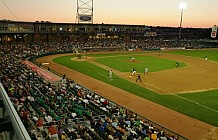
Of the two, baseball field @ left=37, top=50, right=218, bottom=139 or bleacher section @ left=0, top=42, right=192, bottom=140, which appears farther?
baseball field @ left=37, top=50, right=218, bottom=139

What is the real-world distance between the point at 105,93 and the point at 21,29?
4596 cm

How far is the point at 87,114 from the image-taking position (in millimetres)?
14844

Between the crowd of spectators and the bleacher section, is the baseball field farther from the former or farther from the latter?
the crowd of spectators

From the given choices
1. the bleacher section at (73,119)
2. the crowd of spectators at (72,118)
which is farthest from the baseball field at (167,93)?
the crowd of spectators at (72,118)

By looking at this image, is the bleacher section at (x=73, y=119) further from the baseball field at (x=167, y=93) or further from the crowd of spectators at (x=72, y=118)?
the baseball field at (x=167, y=93)

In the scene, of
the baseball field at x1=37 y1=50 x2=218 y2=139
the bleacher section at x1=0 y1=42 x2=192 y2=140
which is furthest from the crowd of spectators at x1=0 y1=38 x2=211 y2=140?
the baseball field at x1=37 y1=50 x2=218 y2=139

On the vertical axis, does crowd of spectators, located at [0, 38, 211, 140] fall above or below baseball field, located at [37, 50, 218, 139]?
above

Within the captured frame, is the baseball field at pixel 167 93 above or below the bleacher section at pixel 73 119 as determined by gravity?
below

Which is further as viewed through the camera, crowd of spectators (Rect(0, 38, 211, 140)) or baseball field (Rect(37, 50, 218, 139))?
baseball field (Rect(37, 50, 218, 139))

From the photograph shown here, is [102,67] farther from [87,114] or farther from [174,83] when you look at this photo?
[87,114]

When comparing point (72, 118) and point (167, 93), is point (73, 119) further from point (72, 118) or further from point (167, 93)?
point (167, 93)

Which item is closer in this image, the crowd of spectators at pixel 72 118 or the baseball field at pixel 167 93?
the crowd of spectators at pixel 72 118

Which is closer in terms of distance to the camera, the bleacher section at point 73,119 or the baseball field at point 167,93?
the bleacher section at point 73,119

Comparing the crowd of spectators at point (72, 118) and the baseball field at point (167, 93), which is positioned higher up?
the crowd of spectators at point (72, 118)
